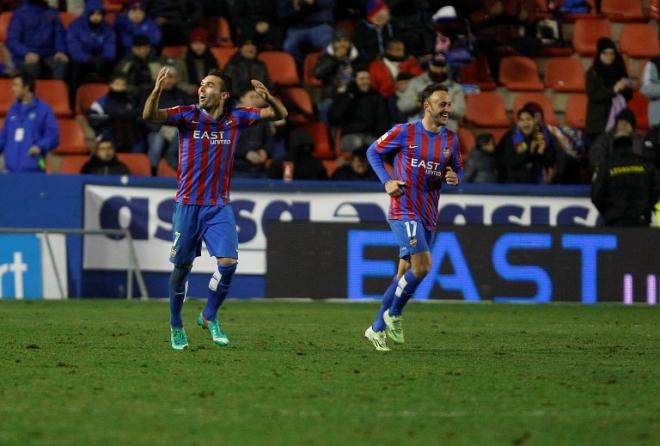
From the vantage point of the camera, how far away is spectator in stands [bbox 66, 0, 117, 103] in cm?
2095

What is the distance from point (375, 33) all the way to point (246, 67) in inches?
112

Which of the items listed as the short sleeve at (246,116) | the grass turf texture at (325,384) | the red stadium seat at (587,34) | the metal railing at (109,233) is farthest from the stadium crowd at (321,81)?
the short sleeve at (246,116)

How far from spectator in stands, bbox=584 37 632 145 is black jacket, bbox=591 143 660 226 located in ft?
7.75

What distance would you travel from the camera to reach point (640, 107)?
23.8 m

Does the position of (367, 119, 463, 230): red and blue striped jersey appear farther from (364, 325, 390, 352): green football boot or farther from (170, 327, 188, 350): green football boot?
(170, 327, 188, 350): green football boot

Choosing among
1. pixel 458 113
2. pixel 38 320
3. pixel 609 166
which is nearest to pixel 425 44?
pixel 458 113

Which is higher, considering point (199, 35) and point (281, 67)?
point (199, 35)

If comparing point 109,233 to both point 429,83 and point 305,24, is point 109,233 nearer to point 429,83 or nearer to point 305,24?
point 429,83

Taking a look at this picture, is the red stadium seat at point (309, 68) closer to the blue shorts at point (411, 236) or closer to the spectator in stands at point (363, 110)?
the spectator in stands at point (363, 110)

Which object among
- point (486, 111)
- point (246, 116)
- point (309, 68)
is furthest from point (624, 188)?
point (246, 116)

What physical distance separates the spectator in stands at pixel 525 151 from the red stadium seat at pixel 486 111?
227cm

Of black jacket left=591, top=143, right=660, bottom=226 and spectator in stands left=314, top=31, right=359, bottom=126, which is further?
spectator in stands left=314, top=31, right=359, bottom=126

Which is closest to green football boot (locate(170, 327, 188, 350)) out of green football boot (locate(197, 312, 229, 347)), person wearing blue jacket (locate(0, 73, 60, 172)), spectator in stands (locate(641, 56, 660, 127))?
green football boot (locate(197, 312, 229, 347))

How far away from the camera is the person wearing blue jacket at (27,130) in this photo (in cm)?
1920
